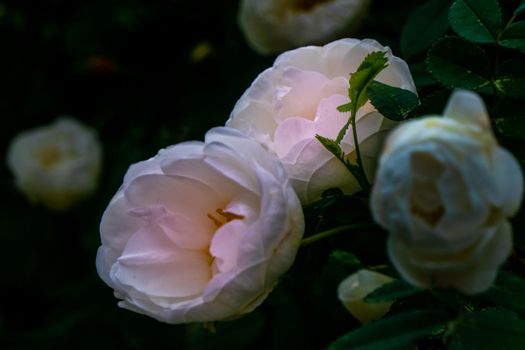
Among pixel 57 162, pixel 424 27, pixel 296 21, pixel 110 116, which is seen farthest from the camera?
pixel 57 162

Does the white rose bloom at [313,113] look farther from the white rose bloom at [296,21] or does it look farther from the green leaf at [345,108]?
the white rose bloom at [296,21]

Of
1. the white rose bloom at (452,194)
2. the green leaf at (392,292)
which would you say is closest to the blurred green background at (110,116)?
the green leaf at (392,292)

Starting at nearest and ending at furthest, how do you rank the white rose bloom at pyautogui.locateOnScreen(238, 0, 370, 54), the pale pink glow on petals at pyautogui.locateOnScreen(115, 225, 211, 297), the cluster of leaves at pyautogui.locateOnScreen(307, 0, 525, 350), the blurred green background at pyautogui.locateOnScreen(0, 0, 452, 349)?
the cluster of leaves at pyautogui.locateOnScreen(307, 0, 525, 350)
the pale pink glow on petals at pyautogui.locateOnScreen(115, 225, 211, 297)
the white rose bloom at pyautogui.locateOnScreen(238, 0, 370, 54)
the blurred green background at pyautogui.locateOnScreen(0, 0, 452, 349)

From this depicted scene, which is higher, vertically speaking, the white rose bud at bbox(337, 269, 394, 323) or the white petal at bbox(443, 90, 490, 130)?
the white petal at bbox(443, 90, 490, 130)

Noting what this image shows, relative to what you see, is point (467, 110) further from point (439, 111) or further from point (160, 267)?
point (160, 267)

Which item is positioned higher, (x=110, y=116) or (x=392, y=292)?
(x=392, y=292)

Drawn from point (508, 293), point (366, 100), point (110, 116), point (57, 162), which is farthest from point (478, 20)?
point (57, 162)

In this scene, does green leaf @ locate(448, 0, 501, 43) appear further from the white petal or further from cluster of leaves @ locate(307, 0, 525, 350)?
the white petal

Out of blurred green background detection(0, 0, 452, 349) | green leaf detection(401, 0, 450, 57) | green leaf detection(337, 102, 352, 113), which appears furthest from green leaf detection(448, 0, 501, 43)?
blurred green background detection(0, 0, 452, 349)
